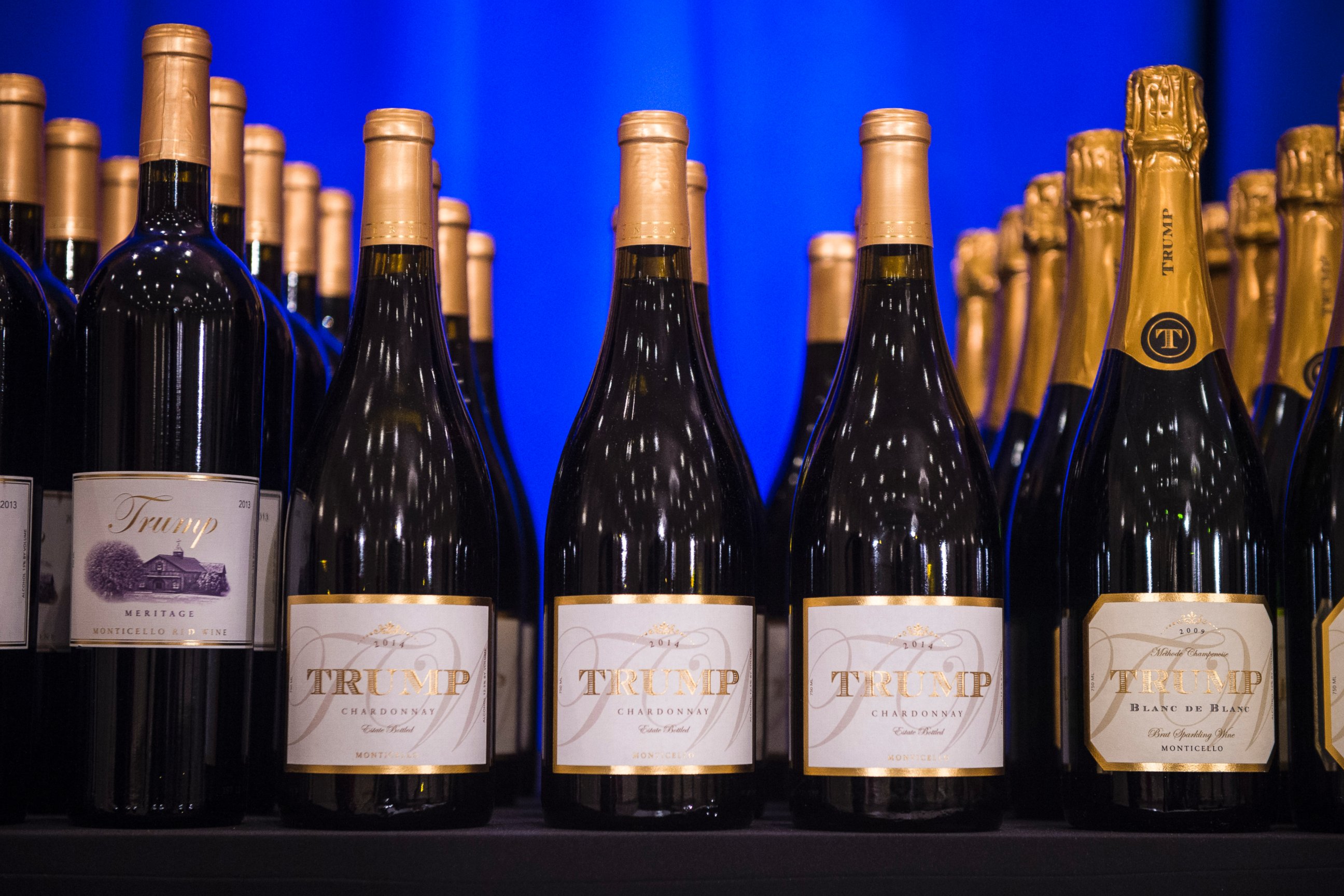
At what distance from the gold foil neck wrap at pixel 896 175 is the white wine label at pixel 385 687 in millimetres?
386

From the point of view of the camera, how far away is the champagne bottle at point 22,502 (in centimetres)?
90

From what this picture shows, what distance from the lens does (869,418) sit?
1.05 metres

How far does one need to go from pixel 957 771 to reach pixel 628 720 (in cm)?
21

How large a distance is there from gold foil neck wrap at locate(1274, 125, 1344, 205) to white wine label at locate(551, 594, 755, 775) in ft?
1.93

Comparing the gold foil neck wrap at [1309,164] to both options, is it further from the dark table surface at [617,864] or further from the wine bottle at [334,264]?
the wine bottle at [334,264]

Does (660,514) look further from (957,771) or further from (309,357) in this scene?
(309,357)

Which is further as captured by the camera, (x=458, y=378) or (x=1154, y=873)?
(x=458, y=378)

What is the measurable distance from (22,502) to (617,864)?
44 centimetres

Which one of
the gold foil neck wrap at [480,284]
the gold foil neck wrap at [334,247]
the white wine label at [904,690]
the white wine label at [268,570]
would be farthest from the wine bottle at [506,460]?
the white wine label at [904,690]

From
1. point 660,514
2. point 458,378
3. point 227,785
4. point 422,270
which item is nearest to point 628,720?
point 660,514

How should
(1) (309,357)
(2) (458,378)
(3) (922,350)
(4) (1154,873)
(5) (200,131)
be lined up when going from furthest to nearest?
1. (2) (458,378)
2. (1) (309,357)
3. (3) (922,350)
4. (5) (200,131)
5. (4) (1154,873)

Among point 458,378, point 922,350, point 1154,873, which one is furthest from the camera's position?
point 458,378

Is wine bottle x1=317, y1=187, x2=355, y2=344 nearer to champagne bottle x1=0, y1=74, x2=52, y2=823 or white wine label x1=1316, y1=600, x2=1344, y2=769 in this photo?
champagne bottle x1=0, y1=74, x2=52, y2=823

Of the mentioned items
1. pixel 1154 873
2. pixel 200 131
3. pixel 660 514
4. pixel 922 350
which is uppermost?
pixel 200 131
